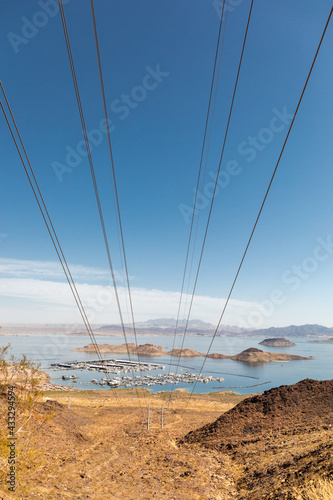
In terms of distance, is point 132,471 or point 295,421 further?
point 295,421

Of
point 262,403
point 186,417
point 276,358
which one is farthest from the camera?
point 276,358

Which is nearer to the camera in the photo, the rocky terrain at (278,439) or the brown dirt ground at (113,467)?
the rocky terrain at (278,439)

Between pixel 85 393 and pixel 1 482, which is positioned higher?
pixel 1 482

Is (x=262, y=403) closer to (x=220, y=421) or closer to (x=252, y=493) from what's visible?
(x=220, y=421)

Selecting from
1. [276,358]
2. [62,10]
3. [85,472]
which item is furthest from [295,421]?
[276,358]

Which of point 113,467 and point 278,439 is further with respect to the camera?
point 278,439

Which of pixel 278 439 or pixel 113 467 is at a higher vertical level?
pixel 278 439

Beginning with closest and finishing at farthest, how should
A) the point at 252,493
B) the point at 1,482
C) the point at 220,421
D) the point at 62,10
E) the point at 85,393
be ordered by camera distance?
the point at 62,10 < the point at 1,482 < the point at 252,493 < the point at 220,421 < the point at 85,393

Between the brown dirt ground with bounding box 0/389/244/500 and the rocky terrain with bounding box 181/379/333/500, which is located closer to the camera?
the rocky terrain with bounding box 181/379/333/500
